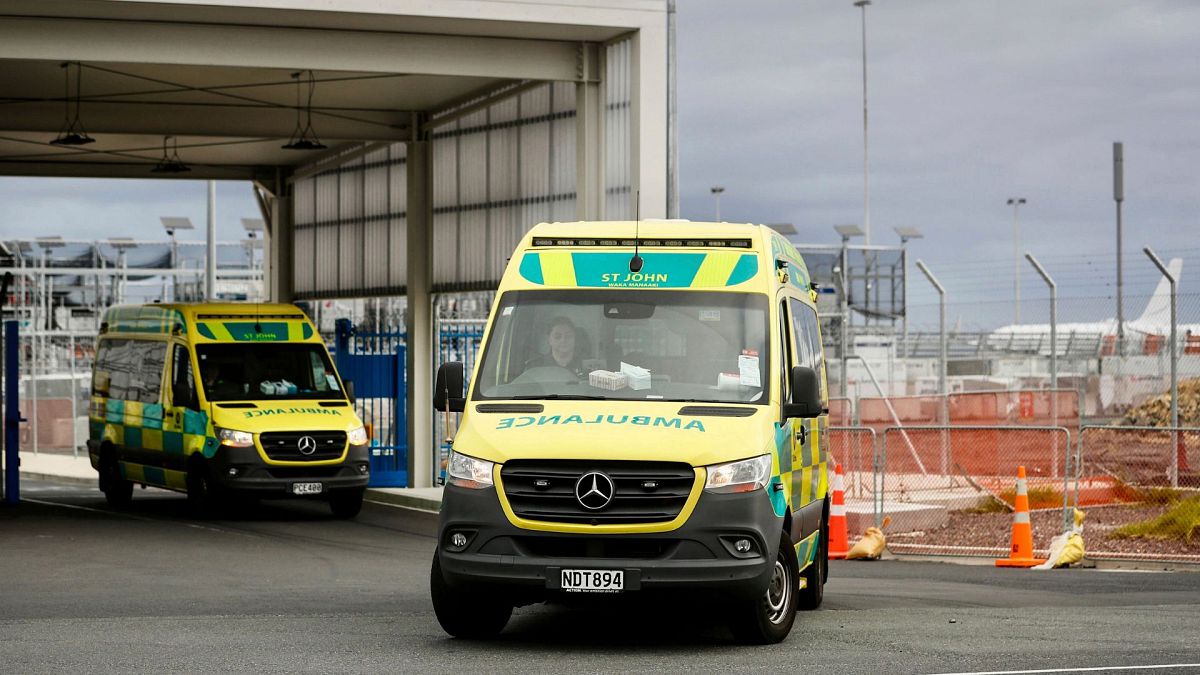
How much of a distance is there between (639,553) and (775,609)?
111 centimetres

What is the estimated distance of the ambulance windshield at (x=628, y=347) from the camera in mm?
10203

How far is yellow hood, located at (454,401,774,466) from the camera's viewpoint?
944 cm

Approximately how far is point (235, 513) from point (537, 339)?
12875 millimetres

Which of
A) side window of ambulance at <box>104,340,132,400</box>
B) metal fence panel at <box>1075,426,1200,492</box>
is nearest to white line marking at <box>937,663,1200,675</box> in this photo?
metal fence panel at <box>1075,426,1200,492</box>

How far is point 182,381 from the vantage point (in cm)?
2155

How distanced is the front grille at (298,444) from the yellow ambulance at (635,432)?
411 inches

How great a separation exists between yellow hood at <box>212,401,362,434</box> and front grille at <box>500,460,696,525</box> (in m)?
11.8

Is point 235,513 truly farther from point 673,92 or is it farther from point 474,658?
point 474,658

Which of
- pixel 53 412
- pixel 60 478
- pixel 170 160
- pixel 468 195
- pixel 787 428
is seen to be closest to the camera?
pixel 787 428

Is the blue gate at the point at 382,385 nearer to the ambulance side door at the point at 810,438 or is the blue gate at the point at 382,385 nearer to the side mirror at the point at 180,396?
the side mirror at the point at 180,396

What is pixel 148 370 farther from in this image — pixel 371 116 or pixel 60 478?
pixel 60 478

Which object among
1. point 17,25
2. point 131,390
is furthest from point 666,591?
point 131,390

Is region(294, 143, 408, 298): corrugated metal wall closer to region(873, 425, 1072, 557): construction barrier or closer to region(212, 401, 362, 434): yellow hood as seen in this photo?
region(212, 401, 362, 434): yellow hood

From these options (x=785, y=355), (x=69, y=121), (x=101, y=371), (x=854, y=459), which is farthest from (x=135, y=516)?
(x=785, y=355)
